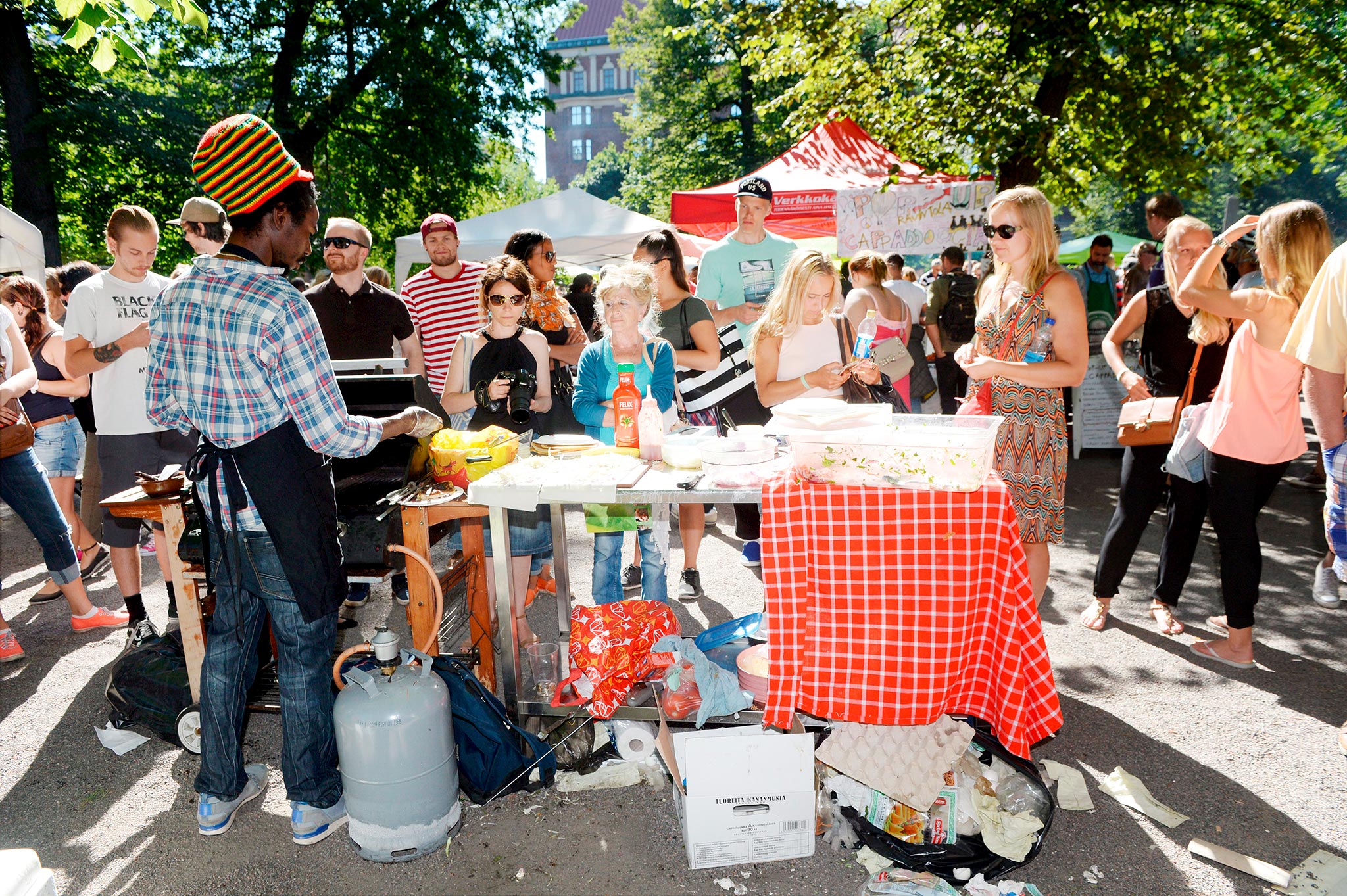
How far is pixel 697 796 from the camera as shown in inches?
104

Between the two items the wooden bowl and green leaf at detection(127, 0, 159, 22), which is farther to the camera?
the wooden bowl

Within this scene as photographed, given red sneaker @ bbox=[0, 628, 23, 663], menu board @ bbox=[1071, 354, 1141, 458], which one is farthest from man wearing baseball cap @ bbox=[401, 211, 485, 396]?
menu board @ bbox=[1071, 354, 1141, 458]

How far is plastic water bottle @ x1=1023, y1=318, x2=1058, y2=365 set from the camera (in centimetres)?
352

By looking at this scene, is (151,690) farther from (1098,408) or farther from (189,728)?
(1098,408)

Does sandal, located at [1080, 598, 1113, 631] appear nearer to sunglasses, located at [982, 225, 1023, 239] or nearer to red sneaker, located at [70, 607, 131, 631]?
sunglasses, located at [982, 225, 1023, 239]

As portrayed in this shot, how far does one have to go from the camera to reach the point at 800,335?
4.22 m

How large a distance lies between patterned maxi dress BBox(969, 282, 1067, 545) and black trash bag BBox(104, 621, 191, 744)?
11.8ft

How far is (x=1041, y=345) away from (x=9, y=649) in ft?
17.3

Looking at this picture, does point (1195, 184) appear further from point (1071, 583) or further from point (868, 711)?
point (868, 711)

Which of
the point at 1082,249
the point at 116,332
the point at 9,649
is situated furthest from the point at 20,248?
the point at 1082,249

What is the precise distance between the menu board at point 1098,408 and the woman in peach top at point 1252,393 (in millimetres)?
4992

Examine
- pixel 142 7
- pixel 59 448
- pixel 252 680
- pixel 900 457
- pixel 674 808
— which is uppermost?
pixel 142 7

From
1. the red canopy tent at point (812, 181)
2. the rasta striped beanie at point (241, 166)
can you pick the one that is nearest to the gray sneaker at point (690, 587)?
the rasta striped beanie at point (241, 166)

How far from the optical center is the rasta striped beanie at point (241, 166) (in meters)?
2.48
